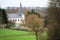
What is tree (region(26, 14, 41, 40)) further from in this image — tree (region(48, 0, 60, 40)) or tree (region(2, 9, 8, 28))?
tree (region(2, 9, 8, 28))

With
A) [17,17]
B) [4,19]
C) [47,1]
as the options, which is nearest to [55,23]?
[47,1]

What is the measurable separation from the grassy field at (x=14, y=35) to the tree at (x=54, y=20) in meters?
0.50

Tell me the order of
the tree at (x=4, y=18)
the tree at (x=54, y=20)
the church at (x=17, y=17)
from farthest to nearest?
1. the tree at (x=4, y=18)
2. the church at (x=17, y=17)
3. the tree at (x=54, y=20)

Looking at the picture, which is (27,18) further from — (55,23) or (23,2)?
(55,23)

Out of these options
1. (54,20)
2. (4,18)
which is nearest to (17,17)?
(4,18)

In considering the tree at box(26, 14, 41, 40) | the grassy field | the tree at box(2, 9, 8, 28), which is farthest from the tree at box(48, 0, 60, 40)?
the tree at box(2, 9, 8, 28)

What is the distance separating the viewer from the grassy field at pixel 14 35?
4.01 m

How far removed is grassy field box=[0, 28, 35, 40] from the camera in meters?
4.01

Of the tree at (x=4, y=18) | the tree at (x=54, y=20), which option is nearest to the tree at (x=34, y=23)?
the tree at (x=54, y=20)

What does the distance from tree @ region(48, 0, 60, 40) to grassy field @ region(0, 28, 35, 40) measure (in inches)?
19.6

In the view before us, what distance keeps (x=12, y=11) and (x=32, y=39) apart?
77cm

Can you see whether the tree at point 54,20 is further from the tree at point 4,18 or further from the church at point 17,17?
the tree at point 4,18

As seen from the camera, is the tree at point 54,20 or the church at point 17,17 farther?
the church at point 17,17

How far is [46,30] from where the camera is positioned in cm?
386
